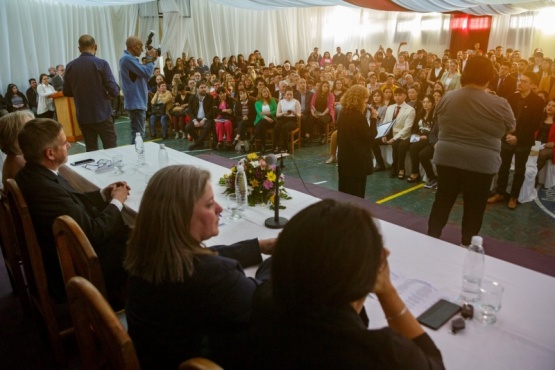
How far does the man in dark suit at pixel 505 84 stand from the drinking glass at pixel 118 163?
631 centimetres

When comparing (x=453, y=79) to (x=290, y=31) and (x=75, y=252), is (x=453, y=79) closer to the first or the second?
(x=290, y=31)

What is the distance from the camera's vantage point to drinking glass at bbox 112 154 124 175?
3.18m

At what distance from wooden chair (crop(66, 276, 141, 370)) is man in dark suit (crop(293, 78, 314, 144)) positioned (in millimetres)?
6293

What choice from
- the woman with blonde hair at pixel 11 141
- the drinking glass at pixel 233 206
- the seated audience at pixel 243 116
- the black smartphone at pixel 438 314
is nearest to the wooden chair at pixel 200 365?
the black smartphone at pixel 438 314

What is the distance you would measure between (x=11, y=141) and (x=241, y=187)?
4.62 feet

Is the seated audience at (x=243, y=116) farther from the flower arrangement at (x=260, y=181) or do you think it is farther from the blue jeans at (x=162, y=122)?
the flower arrangement at (x=260, y=181)

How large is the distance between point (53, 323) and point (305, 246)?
1.69 meters

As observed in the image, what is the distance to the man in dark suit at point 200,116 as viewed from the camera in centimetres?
721

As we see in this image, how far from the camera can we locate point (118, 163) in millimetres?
3320

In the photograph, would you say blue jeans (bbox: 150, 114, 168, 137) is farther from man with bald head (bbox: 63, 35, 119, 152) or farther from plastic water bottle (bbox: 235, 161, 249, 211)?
plastic water bottle (bbox: 235, 161, 249, 211)

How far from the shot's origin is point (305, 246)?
0.90 metres

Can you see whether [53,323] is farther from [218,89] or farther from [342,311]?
[218,89]

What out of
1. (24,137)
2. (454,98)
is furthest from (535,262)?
(24,137)

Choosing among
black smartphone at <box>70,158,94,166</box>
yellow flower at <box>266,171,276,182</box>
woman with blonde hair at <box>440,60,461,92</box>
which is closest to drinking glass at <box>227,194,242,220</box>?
yellow flower at <box>266,171,276,182</box>
